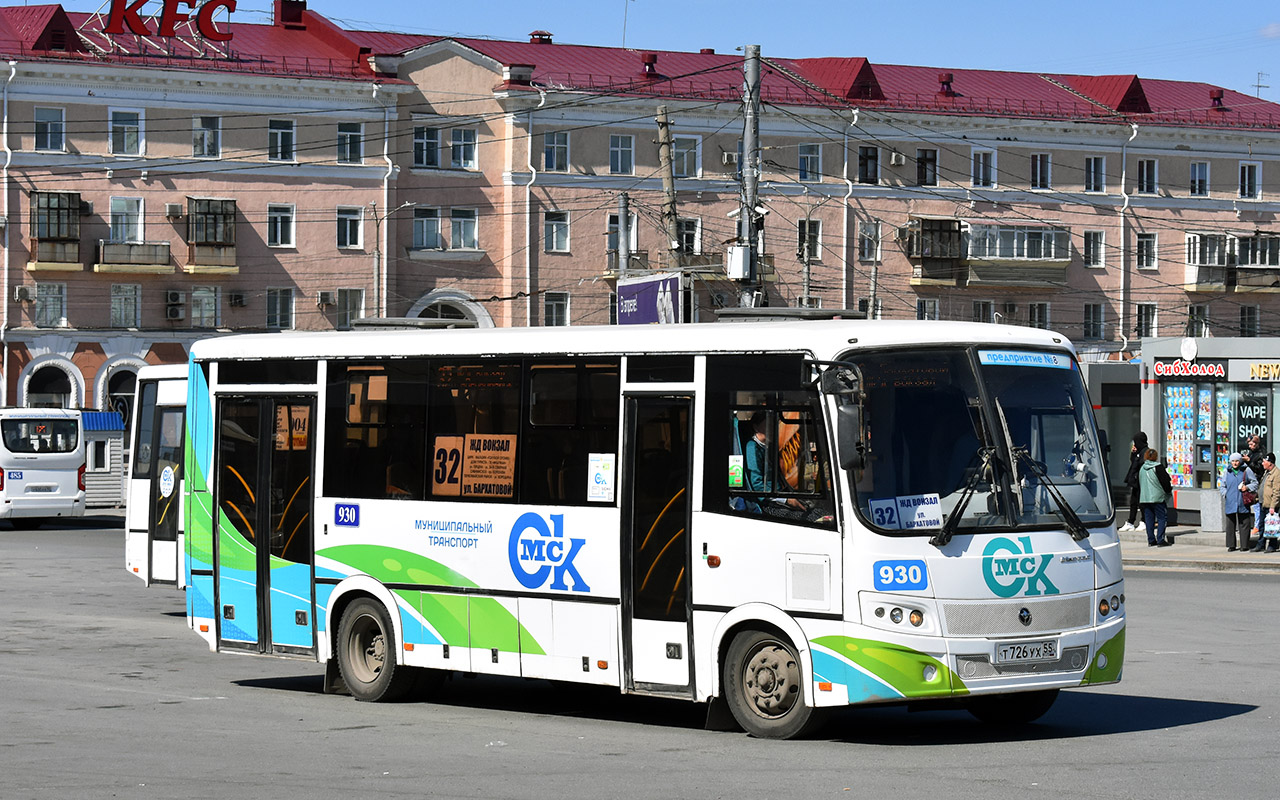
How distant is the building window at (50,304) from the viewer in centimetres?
5791

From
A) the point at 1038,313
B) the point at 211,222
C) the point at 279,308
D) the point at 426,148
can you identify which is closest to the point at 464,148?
the point at 426,148

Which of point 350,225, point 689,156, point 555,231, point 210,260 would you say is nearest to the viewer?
point 210,260

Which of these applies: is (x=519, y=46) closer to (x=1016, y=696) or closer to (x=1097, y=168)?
(x=1097, y=168)

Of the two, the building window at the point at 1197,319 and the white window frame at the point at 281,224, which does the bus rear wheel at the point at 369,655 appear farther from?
the building window at the point at 1197,319

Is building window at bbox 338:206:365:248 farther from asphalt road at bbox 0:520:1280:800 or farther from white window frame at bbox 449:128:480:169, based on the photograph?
asphalt road at bbox 0:520:1280:800

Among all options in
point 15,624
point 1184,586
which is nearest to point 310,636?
point 15,624

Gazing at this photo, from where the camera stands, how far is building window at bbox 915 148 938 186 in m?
69.6

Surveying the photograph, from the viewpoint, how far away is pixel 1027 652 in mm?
10477

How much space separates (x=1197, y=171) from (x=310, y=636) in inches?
2605

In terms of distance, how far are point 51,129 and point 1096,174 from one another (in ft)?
134

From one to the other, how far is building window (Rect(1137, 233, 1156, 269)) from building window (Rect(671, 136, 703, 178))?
64.1ft

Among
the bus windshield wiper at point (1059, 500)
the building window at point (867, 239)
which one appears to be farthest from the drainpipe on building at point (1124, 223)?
the bus windshield wiper at point (1059, 500)

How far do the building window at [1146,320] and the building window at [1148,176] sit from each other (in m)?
4.78

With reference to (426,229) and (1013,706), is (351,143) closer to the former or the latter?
(426,229)
